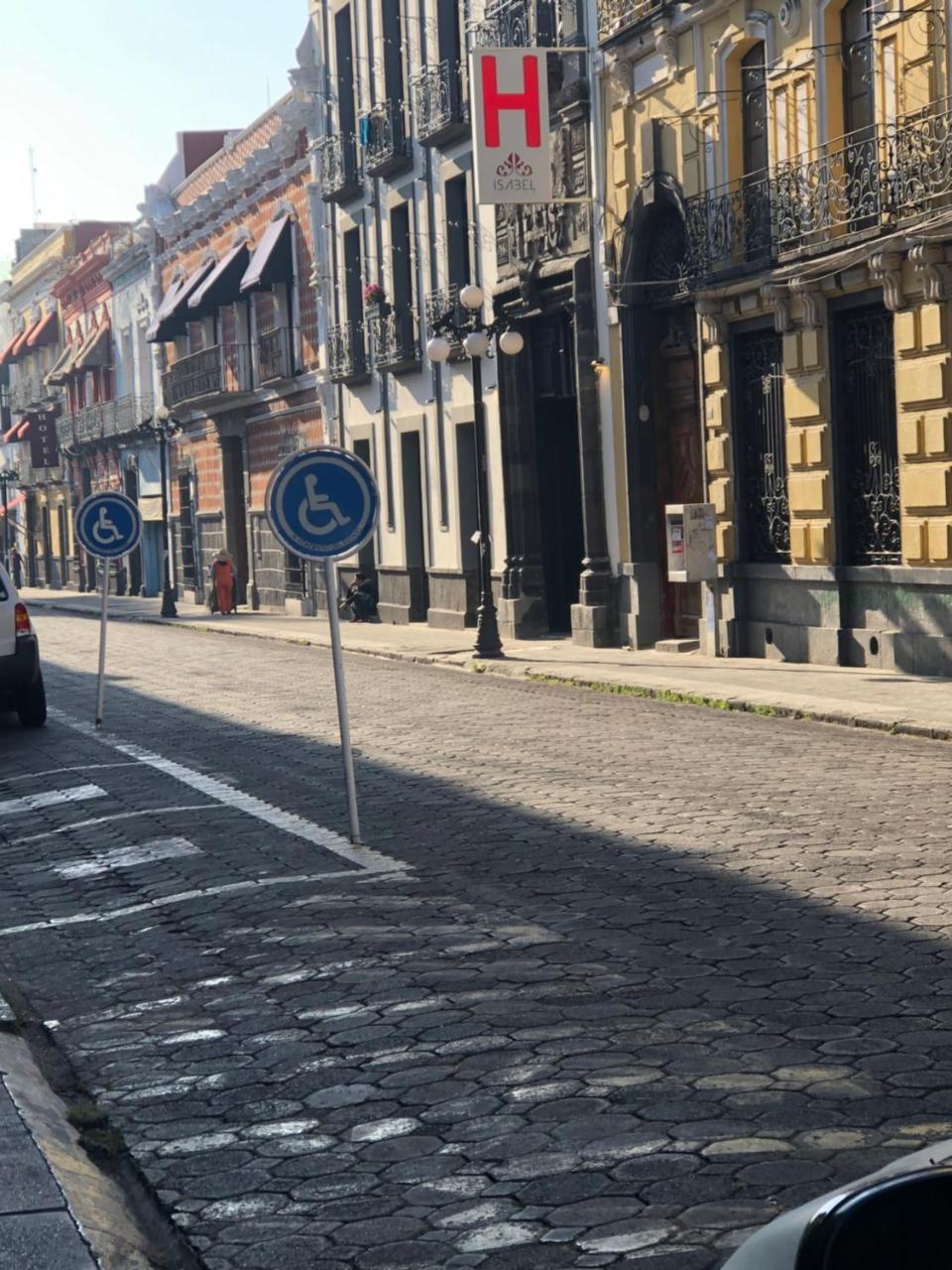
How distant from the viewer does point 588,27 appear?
82.9 feet

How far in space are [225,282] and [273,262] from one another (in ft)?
11.4

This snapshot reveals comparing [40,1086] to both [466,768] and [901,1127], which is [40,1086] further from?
[466,768]

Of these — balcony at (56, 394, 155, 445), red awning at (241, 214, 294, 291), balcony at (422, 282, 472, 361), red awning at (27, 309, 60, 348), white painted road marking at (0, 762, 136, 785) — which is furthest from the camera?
red awning at (27, 309, 60, 348)

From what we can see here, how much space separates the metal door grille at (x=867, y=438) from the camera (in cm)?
1927

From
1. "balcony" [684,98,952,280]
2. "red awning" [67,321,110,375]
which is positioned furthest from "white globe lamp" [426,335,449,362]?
"red awning" [67,321,110,375]

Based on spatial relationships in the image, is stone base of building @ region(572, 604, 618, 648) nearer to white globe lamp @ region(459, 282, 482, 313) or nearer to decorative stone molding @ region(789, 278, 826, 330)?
white globe lamp @ region(459, 282, 482, 313)

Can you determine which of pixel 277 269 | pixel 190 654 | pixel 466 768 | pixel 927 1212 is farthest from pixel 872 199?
pixel 277 269

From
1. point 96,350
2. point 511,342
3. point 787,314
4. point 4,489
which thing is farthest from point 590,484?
point 4,489

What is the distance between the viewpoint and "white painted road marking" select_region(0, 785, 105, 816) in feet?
39.9

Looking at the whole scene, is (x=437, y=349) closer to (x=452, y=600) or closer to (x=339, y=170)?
(x=452, y=600)

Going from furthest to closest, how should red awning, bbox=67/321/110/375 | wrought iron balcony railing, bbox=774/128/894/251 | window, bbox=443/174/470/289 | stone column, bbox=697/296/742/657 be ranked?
red awning, bbox=67/321/110/375
window, bbox=443/174/470/289
stone column, bbox=697/296/742/657
wrought iron balcony railing, bbox=774/128/894/251

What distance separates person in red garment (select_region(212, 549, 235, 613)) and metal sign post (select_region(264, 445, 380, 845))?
111 feet

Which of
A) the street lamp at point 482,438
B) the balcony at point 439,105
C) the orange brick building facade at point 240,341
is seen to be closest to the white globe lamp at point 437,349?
the street lamp at point 482,438

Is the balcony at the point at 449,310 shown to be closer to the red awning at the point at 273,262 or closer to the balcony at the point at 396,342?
the balcony at the point at 396,342
